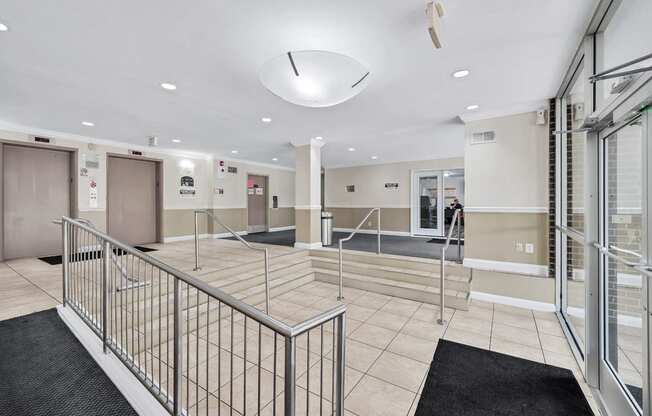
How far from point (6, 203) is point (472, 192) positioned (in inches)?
300

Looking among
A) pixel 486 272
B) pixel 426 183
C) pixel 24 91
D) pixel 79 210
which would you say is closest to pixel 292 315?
pixel 486 272

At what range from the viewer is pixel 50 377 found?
191cm

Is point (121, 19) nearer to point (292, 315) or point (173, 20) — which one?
point (173, 20)

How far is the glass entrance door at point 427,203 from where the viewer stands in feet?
25.8

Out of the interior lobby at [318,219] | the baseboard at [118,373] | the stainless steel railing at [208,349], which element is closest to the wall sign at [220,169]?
the interior lobby at [318,219]

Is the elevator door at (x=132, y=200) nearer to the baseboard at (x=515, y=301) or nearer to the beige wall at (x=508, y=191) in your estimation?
the beige wall at (x=508, y=191)

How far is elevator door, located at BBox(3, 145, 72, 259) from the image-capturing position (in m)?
4.74

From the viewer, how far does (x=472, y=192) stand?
401cm

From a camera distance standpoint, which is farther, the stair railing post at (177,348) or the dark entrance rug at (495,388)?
the dark entrance rug at (495,388)

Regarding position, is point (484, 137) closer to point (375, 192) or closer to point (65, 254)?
point (375, 192)

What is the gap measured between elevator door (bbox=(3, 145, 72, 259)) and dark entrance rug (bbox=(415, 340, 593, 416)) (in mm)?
6771

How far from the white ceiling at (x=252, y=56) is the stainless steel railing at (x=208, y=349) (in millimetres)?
1544

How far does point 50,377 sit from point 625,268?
396 centimetres

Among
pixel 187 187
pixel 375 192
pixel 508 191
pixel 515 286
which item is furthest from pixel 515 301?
pixel 187 187
